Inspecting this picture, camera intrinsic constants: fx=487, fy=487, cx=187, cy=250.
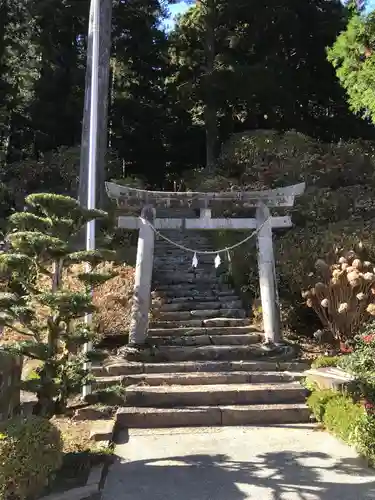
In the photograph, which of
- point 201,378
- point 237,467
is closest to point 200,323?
point 201,378

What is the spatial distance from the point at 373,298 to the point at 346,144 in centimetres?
839

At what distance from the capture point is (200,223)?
8.58 metres

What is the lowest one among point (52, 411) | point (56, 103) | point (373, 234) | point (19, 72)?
point (52, 411)

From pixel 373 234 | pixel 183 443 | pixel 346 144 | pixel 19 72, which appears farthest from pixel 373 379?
pixel 19 72

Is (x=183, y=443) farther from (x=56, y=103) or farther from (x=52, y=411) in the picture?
(x=56, y=103)

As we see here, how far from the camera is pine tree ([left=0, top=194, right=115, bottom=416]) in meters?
4.42

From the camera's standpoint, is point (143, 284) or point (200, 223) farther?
point (200, 223)

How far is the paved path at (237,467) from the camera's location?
4293 millimetres

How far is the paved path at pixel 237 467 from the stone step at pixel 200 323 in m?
3.05

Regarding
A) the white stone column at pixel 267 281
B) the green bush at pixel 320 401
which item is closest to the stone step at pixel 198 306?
the white stone column at pixel 267 281

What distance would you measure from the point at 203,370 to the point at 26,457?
4149mm

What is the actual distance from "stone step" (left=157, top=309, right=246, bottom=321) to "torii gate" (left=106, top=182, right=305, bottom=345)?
0.96m

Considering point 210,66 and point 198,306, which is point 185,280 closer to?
point 198,306

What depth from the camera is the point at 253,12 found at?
54.9 ft
